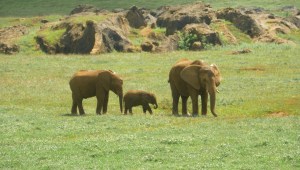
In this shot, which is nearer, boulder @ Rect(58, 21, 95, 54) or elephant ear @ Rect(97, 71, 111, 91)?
elephant ear @ Rect(97, 71, 111, 91)

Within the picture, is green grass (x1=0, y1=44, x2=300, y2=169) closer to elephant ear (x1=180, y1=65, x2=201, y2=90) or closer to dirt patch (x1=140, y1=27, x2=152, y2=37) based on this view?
elephant ear (x1=180, y1=65, x2=201, y2=90)

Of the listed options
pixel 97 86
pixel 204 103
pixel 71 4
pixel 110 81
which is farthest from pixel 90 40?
pixel 71 4

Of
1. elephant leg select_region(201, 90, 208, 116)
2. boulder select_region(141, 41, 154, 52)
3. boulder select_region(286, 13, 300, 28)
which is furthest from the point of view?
boulder select_region(286, 13, 300, 28)

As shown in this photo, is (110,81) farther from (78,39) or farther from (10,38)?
(10,38)

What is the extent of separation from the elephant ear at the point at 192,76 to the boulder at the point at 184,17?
187 feet

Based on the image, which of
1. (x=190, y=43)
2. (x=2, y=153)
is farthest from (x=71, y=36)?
(x=2, y=153)

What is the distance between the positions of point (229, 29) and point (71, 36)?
79.0 ft

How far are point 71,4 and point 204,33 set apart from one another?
92.7m

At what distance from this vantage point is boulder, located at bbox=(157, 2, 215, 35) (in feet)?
305

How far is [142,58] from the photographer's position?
7188 cm

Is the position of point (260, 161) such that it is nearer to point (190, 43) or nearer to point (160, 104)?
point (160, 104)

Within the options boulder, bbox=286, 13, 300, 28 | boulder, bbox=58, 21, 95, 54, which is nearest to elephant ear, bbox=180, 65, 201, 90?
boulder, bbox=58, 21, 95, 54

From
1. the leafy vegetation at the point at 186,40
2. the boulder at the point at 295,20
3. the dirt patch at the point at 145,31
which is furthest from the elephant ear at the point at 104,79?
the boulder at the point at 295,20

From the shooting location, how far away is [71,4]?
172875 mm
